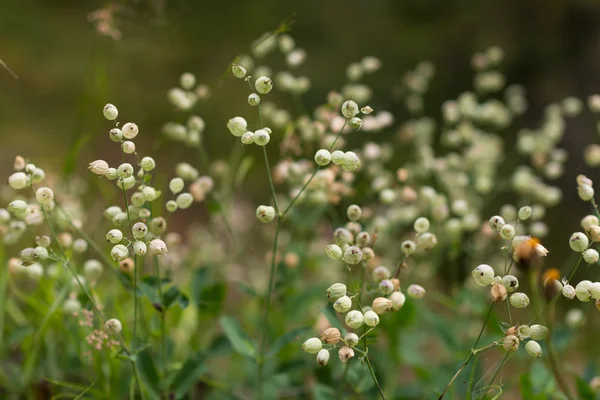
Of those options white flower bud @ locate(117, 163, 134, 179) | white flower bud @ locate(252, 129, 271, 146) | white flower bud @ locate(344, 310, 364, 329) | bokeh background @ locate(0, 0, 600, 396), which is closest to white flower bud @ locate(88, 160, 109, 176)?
white flower bud @ locate(117, 163, 134, 179)

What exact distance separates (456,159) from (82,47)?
5.68 feet

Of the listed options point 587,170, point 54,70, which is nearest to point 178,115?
point 587,170

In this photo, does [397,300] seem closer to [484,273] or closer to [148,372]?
[484,273]

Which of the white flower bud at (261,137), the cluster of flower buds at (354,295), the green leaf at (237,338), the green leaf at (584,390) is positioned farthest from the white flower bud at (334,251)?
the green leaf at (584,390)

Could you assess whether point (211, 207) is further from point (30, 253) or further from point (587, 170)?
point (587, 170)

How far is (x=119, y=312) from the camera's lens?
2.28 ft

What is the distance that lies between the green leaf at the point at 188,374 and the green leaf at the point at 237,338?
0.13 ft

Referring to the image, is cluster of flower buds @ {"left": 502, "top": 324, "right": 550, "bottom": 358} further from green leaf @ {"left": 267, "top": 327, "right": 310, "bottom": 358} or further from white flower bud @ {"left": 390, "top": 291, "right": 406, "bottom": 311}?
green leaf @ {"left": 267, "top": 327, "right": 310, "bottom": 358}

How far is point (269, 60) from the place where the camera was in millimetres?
2088

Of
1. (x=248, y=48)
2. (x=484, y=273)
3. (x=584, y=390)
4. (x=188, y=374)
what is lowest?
(x=584, y=390)

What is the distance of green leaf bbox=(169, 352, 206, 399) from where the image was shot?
0.67m

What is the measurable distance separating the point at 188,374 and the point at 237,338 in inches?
2.5

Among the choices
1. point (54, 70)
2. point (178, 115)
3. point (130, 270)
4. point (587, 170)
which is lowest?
point (587, 170)

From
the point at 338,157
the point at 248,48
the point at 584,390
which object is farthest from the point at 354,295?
the point at 248,48
